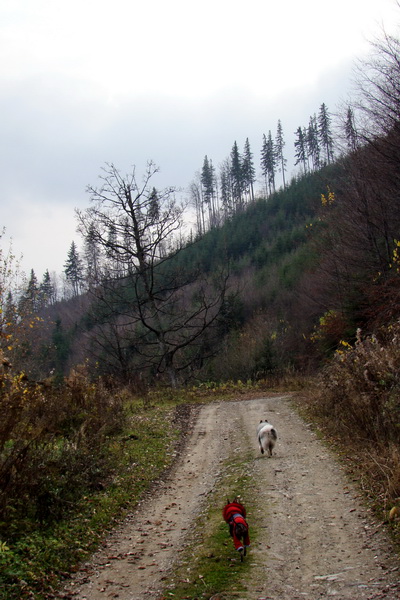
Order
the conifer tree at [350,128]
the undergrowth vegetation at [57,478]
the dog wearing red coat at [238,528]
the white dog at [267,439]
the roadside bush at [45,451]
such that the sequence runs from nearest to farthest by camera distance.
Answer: the dog wearing red coat at [238,528], the undergrowth vegetation at [57,478], the roadside bush at [45,451], the white dog at [267,439], the conifer tree at [350,128]

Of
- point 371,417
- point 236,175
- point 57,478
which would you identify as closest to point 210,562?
point 57,478

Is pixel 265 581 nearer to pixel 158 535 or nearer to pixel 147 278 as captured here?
pixel 158 535

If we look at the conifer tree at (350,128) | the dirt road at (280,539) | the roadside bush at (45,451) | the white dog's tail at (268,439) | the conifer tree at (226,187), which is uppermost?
the conifer tree at (226,187)

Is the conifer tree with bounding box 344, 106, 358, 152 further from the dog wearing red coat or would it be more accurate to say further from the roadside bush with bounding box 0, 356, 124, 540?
the dog wearing red coat

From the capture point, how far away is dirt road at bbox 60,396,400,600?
454cm

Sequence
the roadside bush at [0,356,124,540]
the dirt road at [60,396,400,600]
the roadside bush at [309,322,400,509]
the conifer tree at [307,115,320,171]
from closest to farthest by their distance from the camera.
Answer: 1. the dirt road at [60,396,400,600]
2. the roadside bush at [0,356,124,540]
3. the roadside bush at [309,322,400,509]
4. the conifer tree at [307,115,320,171]

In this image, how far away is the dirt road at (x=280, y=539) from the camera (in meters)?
4.54

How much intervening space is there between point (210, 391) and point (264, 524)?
15.8 m

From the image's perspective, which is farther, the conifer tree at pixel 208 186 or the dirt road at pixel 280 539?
the conifer tree at pixel 208 186

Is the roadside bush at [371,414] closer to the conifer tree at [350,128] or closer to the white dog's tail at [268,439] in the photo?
the white dog's tail at [268,439]

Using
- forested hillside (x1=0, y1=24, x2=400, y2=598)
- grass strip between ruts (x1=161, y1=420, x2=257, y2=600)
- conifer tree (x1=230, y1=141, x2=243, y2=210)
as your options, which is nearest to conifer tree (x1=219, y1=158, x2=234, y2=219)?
conifer tree (x1=230, y1=141, x2=243, y2=210)

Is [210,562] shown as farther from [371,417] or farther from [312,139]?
[312,139]

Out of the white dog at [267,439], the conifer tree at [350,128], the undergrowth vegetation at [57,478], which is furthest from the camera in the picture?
the conifer tree at [350,128]

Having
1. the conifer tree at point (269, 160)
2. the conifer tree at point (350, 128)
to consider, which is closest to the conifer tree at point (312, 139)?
the conifer tree at point (269, 160)
